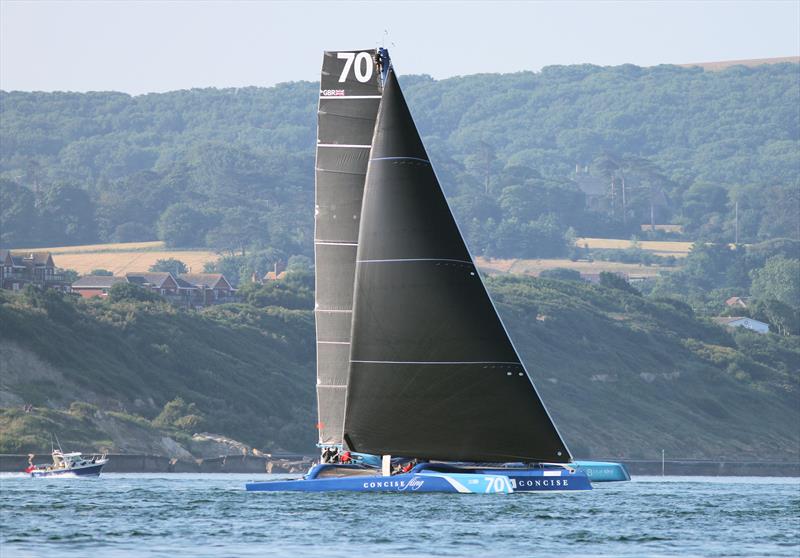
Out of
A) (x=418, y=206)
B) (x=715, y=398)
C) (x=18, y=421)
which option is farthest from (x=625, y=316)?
(x=418, y=206)

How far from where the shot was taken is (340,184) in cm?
5678

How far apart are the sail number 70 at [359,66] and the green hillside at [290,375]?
193 ft

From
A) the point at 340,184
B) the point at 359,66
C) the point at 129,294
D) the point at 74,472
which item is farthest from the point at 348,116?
the point at 129,294

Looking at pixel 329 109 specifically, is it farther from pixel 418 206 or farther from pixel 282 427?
pixel 282 427

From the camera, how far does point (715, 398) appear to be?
573ft

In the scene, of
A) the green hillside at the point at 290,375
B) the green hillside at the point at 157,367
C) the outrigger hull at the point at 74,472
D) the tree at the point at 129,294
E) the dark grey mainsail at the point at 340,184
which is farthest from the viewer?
the tree at the point at 129,294

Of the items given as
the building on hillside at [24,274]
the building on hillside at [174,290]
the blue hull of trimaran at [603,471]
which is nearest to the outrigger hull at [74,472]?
the blue hull of trimaran at [603,471]

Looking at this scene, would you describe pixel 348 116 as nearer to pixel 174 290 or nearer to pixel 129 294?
pixel 129 294

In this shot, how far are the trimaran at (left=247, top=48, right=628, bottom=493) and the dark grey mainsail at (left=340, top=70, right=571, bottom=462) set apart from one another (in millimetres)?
30

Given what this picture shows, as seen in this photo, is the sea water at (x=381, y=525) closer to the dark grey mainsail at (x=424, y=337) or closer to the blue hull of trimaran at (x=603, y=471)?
the blue hull of trimaran at (x=603, y=471)

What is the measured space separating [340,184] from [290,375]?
93.8m

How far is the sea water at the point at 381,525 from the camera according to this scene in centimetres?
4319

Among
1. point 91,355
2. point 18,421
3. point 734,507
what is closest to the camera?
point 734,507

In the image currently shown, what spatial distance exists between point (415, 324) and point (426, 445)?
12.3 feet
